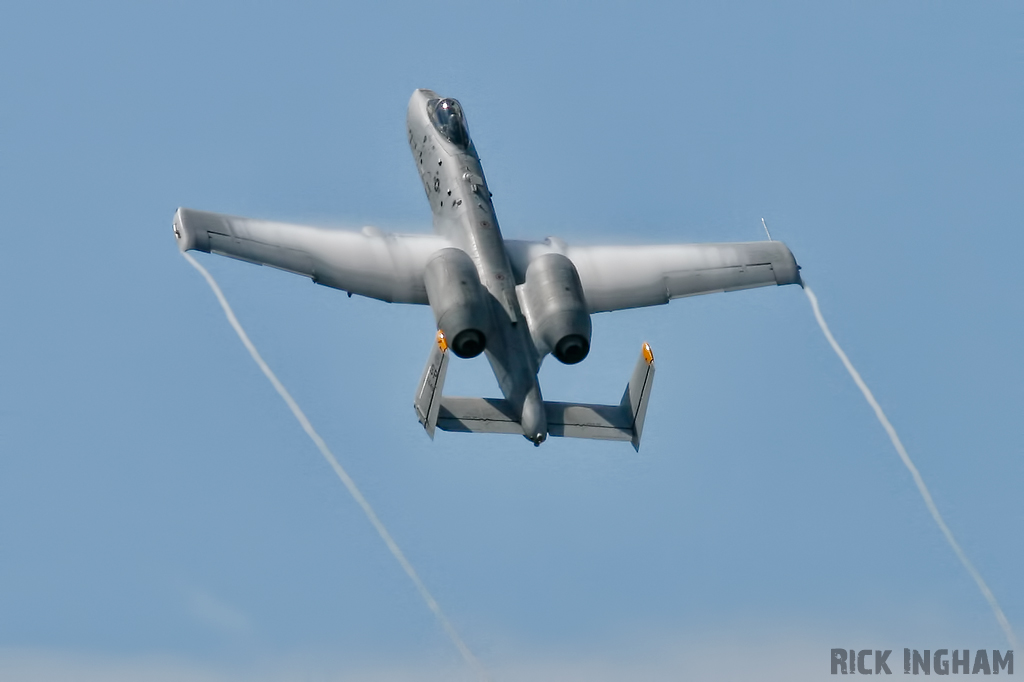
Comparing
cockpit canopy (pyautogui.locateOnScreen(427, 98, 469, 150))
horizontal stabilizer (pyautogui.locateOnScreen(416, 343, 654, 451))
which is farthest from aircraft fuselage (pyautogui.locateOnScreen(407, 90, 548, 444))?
horizontal stabilizer (pyautogui.locateOnScreen(416, 343, 654, 451))

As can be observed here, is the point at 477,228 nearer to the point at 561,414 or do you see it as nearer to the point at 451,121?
the point at 451,121

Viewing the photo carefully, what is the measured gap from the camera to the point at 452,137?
6525 centimetres

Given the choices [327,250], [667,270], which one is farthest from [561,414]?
[327,250]

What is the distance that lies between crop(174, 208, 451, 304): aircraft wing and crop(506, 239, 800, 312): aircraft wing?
273 centimetres

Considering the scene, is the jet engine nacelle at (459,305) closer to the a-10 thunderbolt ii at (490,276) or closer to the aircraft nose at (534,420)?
the a-10 thunderbolt ii at (490,276)

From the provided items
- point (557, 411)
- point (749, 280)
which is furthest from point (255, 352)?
point (749, 280)

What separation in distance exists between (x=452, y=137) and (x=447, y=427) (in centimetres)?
1081

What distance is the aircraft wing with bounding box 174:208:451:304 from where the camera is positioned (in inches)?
2349

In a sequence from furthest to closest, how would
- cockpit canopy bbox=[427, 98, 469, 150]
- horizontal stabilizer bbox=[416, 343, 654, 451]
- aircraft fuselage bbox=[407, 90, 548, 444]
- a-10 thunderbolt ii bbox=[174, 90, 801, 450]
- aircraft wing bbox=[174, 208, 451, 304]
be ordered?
cockpit canopy bbox=[427, 98, 469, 150], aircraft wing bbox=[174, 208, 451, 304], aircraft fuselage bbox=[407, 90, 548, 444], a-10 thunderbolt ii bbox=[174, 90, 801, 450], horizontal stabilizer bbox=[416, 343, 654, 451]

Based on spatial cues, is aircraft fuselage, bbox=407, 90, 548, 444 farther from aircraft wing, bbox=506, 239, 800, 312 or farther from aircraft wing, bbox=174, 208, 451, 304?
aircraft wing, bbox=506, 239, 800, 312

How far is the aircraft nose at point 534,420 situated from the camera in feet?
189

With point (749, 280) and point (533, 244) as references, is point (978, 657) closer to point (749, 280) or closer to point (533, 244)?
point (749, 280)

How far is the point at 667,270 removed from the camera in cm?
6272

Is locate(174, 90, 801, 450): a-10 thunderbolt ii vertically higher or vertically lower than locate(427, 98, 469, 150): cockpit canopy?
lower
